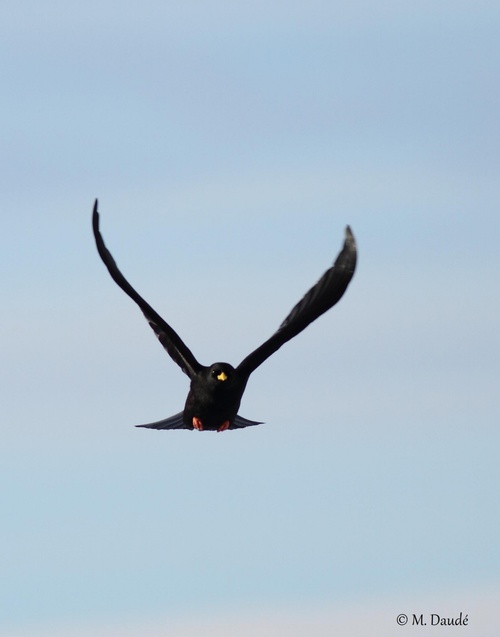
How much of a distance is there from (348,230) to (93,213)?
3.79m

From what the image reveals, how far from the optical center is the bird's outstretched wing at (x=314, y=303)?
39156 millimetres

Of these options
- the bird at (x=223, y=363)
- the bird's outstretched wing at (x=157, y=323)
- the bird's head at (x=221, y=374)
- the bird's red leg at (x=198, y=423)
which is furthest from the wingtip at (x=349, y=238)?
the bird's red leg at (x=198, y=423)

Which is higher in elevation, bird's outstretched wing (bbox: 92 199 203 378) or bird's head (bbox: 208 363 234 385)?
bird's outstretched wing (bbox: 92 199 203 378)

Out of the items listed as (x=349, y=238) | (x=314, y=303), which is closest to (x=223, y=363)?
(x=314, y=303)

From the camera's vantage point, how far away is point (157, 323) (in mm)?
40594

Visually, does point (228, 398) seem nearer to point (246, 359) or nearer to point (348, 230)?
point (246, 359)

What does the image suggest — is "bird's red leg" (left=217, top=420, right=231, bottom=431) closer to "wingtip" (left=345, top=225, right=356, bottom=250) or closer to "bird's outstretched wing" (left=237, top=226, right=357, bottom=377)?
"bird's outstretched wing" (left=237, top=226, right=357, bottom=377)

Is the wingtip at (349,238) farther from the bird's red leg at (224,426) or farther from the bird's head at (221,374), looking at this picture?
the bird's red leg at (224,426)

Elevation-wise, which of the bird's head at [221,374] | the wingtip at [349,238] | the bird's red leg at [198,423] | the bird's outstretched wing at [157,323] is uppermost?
the wingtip at [349,238]

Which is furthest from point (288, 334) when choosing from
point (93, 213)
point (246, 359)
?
point (93, 213)

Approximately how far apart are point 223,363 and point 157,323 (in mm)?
1427

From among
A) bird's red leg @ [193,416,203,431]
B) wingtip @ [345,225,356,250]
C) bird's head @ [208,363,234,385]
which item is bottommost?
bird's red leg @ [193,416,203,431]

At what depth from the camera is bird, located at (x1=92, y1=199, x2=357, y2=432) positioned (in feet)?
129

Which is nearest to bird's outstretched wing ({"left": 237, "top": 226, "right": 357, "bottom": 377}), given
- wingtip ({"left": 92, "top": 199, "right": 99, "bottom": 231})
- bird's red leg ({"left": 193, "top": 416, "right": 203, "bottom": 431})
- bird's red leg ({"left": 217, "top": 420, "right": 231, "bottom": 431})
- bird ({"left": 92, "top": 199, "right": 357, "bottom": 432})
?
bird ({"left": 92, "top": 199, "right": 357, "bottom": 432})
